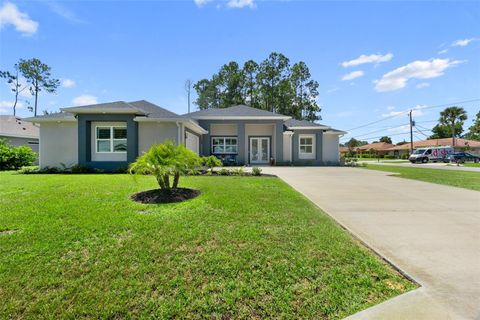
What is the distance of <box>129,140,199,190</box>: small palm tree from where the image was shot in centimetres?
658

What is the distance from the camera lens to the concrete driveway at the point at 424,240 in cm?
247

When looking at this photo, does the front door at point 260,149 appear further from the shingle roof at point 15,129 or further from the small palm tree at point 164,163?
the shingle roof at point 15,129

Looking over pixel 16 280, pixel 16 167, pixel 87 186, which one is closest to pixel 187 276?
pixel 16 280

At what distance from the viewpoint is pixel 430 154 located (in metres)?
34.7

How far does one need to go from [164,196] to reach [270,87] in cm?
3724

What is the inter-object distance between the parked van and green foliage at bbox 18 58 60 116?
2187 inches

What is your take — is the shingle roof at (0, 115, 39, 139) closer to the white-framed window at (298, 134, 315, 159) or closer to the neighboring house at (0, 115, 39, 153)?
the neighboring house at (0, 115, 39, 153)

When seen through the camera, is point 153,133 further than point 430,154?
No

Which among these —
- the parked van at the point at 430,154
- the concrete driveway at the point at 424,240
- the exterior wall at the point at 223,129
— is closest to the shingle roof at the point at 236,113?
the exterior wall at the point at 223,129

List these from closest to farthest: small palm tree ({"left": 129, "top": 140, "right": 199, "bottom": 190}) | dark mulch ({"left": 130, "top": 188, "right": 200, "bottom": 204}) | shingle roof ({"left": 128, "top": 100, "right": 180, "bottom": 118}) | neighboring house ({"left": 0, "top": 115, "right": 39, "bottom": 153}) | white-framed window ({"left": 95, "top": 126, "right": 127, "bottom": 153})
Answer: dark mulch ({"left": 130, "top": 188, "right": 200, "bottom": 204}) < small palm tree ({"left": 129, "top": 140, "right": 199, "bottom": 190}) < white-framed window ({"left": 95, "top": 126, "right": 127, "bottom": 153}) < shingle roof ({"left": 128, "top": 100, "right": 180, "bottom": 118}) < neighboring house ({"left": 0, "top": 115, "right": 39, "bottom": 153})

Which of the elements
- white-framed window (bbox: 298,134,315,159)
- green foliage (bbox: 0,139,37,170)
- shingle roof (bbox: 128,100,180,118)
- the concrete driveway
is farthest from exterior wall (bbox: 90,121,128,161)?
white-framed window (bbox: 298,134,315,159)

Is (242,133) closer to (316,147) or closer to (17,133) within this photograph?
(316,147)

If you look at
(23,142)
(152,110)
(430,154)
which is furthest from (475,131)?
(23,142)

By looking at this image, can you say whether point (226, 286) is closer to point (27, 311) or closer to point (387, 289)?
point (387, 289)
